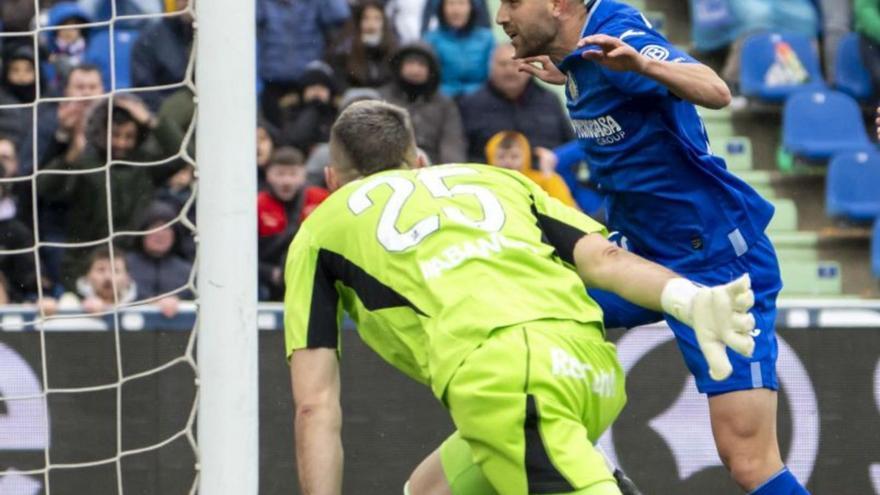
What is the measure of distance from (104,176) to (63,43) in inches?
60.3

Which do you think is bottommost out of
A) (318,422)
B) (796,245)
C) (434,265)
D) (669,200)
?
(796,245)

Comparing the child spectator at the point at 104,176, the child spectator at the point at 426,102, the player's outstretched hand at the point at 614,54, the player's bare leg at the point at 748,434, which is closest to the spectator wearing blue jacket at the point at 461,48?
the child spectator at the point at 426,102

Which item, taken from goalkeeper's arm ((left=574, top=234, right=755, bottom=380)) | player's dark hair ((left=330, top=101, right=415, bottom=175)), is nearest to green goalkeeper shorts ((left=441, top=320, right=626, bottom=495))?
goalkeeper's arm ((left=574, top=234, right=755, bottom=380))

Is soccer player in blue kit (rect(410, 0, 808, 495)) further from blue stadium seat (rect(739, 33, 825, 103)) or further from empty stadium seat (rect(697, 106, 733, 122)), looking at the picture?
empty stadium seat (rect(697, 106, 733, 122))

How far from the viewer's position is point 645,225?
4617mm

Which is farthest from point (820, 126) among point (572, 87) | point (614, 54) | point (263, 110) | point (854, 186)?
point (614, 54)

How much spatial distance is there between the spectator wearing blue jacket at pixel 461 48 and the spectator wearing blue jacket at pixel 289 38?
0.54 metres

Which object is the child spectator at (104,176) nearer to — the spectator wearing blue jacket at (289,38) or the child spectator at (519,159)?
the spectator wearing blue jacket at (289,38)

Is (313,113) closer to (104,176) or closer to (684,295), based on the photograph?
(104,176)

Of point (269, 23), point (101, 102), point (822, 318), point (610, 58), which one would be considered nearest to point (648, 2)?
point (269, 23)

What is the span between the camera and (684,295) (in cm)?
346

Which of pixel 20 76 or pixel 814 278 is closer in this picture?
pixel 20 76

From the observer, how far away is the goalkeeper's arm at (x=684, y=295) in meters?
3.30

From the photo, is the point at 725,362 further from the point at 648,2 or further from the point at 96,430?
the point at 648,2
